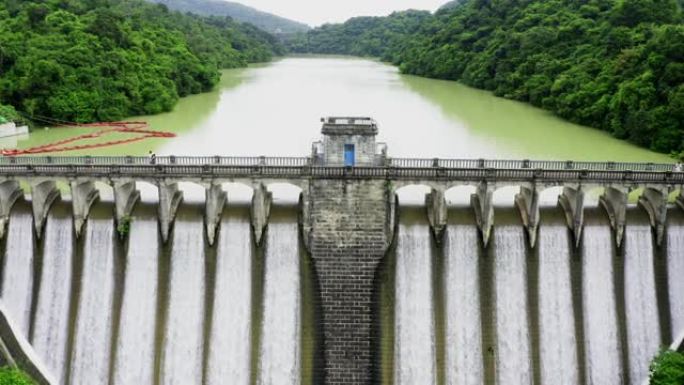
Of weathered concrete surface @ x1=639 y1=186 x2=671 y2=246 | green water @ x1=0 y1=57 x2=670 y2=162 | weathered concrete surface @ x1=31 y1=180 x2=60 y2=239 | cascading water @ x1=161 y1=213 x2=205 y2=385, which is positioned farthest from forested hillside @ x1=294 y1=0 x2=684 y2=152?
weathered concrete surface @ x1=31 y1=180 x2=60 y2=239

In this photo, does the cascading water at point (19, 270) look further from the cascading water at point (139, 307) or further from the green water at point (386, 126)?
the green water at point (386, 126)

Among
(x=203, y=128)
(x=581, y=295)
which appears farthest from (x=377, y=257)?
(x=203, y=128)

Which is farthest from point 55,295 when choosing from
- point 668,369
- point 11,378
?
point 668,369

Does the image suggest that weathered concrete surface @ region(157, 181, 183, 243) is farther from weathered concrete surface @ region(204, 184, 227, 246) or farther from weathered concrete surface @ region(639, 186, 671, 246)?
weathered concrete surface @ region(639, 186, 671, 246)

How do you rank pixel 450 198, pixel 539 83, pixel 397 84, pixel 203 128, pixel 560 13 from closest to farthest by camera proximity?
pixel 450 198, pixel 203 128, pixel 539 83, pixel 560 13, pixel 397 84

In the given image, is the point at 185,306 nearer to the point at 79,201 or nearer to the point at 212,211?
the point at 212,211

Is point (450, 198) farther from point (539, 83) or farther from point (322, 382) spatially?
point (539, 83)

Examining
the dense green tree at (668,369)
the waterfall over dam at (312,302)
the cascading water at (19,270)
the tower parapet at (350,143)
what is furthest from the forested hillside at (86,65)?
the dense green tree at (668,369)
